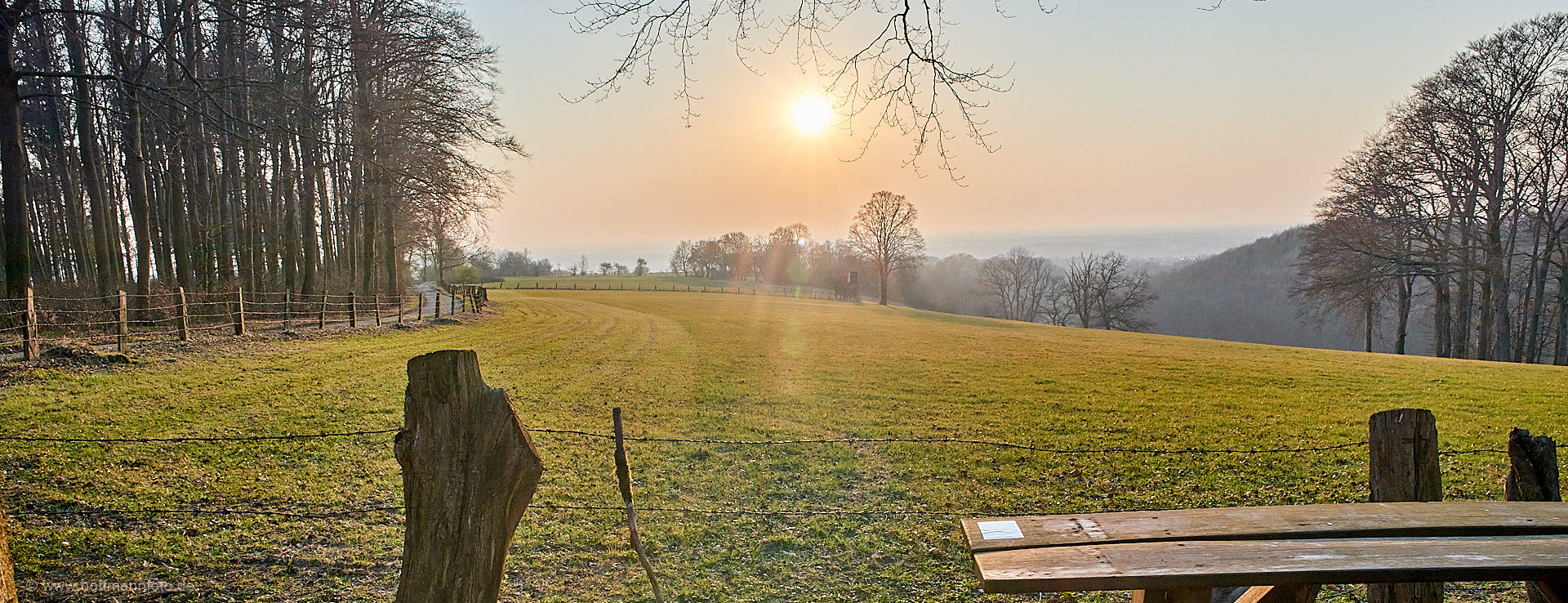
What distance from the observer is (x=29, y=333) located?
10.9 metres

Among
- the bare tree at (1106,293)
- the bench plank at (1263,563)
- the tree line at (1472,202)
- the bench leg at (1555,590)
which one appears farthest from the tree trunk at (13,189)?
the bare tree at (1106,293)

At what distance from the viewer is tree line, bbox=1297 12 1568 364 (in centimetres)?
2205

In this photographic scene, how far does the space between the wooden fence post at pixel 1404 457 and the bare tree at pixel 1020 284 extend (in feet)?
207

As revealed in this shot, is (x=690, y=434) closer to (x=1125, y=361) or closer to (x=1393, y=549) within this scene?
(x=1393, y=549)

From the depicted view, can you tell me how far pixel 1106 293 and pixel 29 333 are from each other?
182 ft

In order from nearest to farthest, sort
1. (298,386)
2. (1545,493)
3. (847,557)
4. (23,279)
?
(1545,493), (847,557), (298,386), (23,279)

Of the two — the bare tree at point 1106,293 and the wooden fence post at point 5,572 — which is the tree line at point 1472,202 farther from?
the wooden fence post at point 5,572

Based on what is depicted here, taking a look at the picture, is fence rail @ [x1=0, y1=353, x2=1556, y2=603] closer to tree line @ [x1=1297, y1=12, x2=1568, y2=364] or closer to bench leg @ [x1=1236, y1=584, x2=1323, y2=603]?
bench leg @ [x1=1236, y1=584, x2=1323, y2=603]

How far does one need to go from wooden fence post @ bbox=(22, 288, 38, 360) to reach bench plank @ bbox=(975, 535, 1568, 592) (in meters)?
14.9

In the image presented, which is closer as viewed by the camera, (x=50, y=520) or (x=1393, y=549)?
(x=1393, y=549)

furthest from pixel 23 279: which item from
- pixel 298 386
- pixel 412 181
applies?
pixel 412 181

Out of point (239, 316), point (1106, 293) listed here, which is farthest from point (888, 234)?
point (239, 316)

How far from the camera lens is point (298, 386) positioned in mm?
10867

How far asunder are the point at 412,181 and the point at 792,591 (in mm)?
22449
